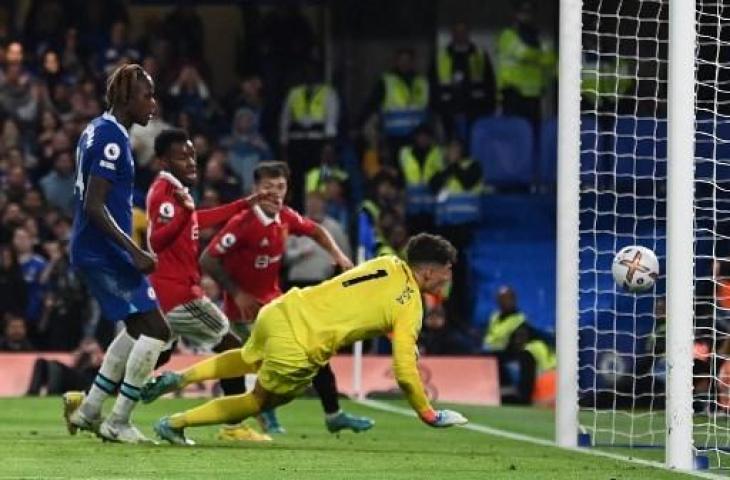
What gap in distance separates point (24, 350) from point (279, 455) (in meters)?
9.73

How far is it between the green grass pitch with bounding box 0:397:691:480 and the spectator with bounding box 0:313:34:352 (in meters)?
5.64

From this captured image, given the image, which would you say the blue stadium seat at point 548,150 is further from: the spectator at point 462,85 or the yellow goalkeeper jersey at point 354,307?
the yellow goalkeeper jersey at point 354,307

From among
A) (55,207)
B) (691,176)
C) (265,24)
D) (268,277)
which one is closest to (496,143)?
(265,24)

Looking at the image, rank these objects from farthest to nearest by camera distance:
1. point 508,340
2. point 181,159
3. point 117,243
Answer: point 508,340, point 181,159, point 117,243

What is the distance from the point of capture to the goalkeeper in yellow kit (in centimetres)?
1102

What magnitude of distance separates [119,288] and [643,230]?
9.32 m

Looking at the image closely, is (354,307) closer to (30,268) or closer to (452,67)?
(30,268)

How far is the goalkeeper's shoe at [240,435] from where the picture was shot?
12.8 metres

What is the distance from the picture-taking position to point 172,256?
13250mm

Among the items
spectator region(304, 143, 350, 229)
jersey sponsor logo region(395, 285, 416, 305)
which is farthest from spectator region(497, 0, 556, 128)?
jersey sponsor logo region(395, 285, 416, 305)

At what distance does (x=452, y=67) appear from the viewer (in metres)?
24.2

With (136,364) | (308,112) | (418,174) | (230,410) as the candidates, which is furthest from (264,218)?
(308,112)

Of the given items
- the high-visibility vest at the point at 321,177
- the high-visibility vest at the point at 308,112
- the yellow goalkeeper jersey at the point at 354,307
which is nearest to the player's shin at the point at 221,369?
the yellow goalkeeper jersey at the point at 354,307

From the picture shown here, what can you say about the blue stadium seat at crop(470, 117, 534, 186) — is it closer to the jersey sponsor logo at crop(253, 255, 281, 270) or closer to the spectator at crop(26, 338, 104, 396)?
the spectator at crop(26, 338, 104, 396)
